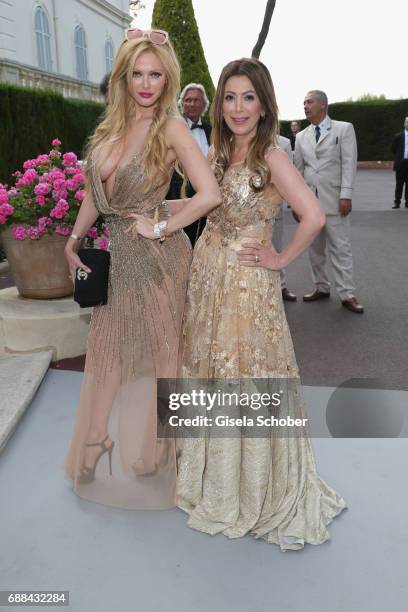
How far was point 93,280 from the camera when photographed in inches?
104

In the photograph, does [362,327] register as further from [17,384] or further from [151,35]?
[151,35]

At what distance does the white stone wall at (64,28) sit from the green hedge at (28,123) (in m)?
4.26

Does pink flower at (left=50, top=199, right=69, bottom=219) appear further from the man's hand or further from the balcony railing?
the balcony railing

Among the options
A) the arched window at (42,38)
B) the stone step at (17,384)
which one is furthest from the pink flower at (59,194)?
the arched window at (42,38)

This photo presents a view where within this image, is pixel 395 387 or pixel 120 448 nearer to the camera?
pixel 120 448

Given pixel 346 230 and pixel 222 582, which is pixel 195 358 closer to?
pixel 222 582

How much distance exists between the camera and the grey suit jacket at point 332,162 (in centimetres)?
606

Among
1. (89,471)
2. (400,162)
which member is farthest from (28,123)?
(400,162)

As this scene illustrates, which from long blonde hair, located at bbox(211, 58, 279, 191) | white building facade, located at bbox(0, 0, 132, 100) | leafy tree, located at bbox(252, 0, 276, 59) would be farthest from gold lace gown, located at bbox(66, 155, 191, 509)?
leafy tree, located at bbox(252, 0, 276, 59)

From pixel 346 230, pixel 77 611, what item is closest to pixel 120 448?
pixel 77 611

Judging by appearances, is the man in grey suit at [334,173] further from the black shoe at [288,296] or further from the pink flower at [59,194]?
the pink flower at [59,194]

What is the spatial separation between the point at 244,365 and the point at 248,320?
0.64 feet

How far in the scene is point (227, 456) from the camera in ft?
8.46

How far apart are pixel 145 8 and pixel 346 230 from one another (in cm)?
3321
